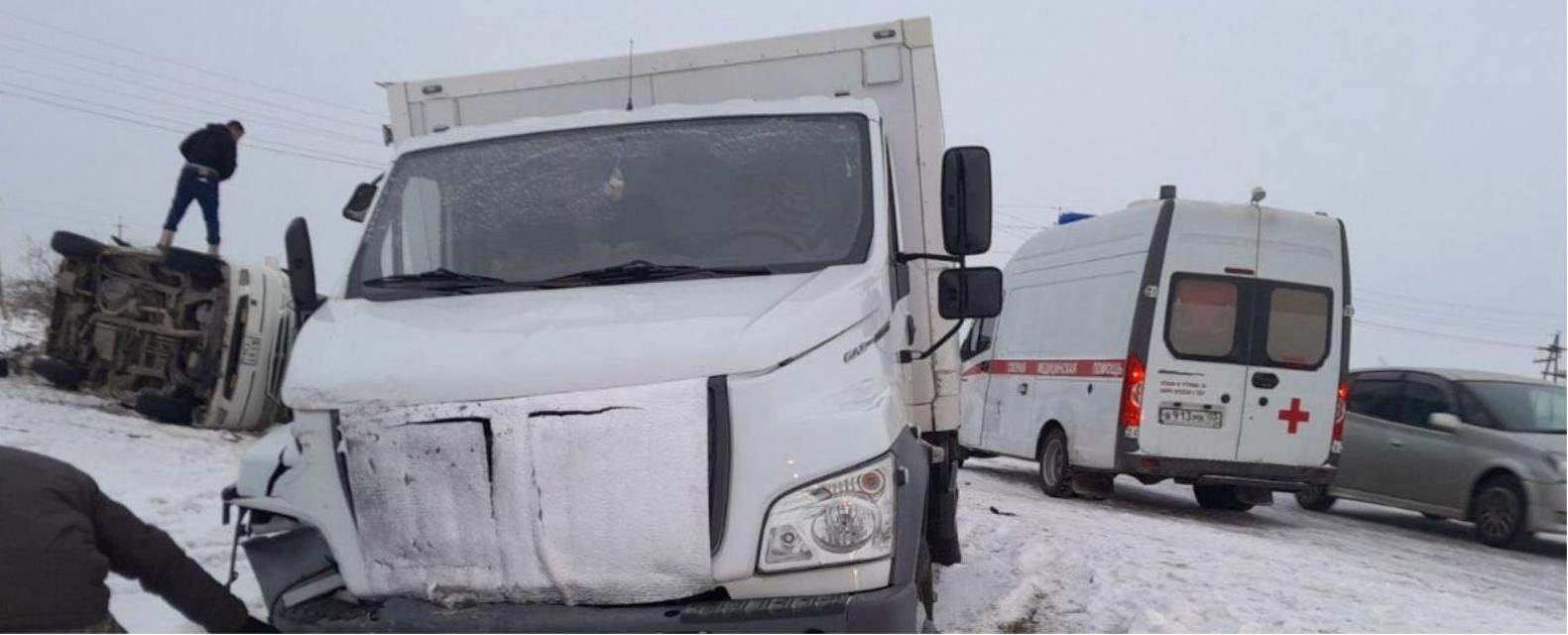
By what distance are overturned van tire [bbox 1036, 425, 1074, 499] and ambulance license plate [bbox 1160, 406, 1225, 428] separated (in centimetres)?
134

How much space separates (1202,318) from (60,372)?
32.2ft

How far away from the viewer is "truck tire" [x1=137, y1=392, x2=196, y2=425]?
29.8 feet

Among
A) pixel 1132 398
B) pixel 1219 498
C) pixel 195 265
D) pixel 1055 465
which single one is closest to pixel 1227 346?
pixel 1132 398

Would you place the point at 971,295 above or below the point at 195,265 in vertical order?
above

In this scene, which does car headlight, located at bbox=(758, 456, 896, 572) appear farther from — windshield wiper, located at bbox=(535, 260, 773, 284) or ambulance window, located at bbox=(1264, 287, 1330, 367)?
ambulance window, located at bbox=(1264, 287, 1330, 367)

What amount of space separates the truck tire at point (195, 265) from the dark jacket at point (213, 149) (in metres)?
1.20

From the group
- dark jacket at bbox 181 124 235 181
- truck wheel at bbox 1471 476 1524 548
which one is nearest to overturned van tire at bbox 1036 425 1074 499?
truck wheel at bbox 1471 476 1524 548

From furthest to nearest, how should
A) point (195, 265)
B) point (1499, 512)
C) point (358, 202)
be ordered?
point (1499, 512) < point (195, 265) < point (358, 202)

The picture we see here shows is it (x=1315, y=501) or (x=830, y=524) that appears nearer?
(x=830, y=524)

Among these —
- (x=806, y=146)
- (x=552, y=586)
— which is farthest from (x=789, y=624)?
(x=806, y=146)

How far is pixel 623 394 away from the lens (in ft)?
10.4

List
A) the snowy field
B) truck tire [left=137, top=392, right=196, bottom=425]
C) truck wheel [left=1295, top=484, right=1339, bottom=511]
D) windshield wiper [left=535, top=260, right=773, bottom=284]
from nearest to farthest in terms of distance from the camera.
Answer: windshield wiper [left=535, top=260, right=773, bottom=284] → the snowy field → truck tire [left=137, top=392, right=196, bottom=425] → truck wheel [left=1295, top=484, right=1339, bottom=511]

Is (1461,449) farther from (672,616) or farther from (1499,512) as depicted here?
(672,616)

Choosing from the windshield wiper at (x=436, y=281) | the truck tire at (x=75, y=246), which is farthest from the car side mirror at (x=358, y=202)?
the truck tire at (x=75, y=246)
